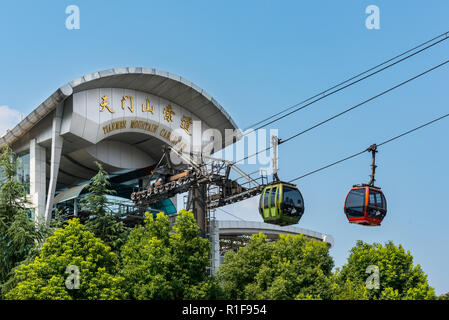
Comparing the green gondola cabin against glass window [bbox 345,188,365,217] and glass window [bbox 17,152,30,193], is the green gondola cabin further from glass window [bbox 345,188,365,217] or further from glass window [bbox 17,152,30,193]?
glass window [bbox 17,152,30,193]

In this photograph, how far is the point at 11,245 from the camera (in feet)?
102

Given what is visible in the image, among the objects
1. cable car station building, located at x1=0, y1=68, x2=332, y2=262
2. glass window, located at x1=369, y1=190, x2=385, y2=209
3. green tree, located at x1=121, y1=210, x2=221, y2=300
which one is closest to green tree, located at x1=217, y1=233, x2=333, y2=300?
green tree, located at x1=121, y1=210, x2=221, y2=300

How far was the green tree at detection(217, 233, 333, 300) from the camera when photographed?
3266 centimetres

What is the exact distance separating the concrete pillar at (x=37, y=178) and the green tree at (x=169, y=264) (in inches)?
359

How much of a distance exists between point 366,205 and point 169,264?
8837 millimetres

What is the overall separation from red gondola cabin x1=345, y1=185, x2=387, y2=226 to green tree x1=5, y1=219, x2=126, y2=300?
9824mm

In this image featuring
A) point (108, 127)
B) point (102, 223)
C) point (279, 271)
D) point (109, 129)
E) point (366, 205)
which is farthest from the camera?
point (109, 129)

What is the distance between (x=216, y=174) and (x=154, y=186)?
192 inches

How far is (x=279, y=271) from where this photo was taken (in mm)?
33562

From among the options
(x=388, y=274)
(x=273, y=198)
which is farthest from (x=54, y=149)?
(x=388, y=274)

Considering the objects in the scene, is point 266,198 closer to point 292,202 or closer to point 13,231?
point 292,202

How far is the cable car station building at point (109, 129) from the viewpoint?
3591 cm

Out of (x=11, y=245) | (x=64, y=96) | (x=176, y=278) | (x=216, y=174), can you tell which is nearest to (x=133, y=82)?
(x=64, y=96)
